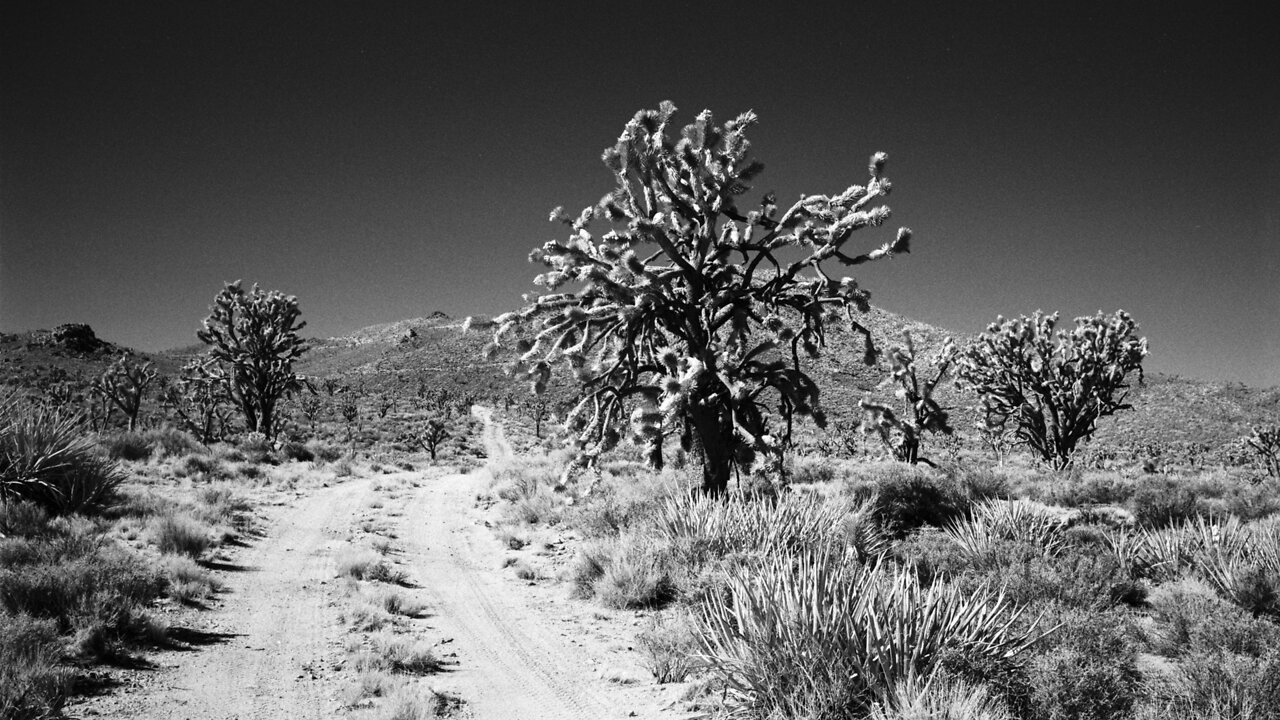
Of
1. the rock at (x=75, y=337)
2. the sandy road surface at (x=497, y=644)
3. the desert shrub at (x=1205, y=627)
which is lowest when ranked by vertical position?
the sandy road surface at (x=497, y=644)

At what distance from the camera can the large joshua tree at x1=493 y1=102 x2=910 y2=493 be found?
7.88m

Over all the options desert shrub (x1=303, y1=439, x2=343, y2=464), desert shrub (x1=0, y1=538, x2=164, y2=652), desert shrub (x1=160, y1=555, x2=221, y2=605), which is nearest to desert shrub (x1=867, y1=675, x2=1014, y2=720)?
desert shrub (x1=0, y1=538, x2=164, y2=652)

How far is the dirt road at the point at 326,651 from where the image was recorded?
15.1ft

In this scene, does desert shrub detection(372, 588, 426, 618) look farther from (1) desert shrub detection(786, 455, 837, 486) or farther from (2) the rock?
(2) the rock

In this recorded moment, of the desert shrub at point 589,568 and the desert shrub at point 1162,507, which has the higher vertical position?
the desert shrub at point 1162,507

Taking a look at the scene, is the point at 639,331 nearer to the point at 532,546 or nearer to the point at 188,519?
the point at 532,546

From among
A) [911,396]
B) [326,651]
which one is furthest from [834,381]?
[326,651]

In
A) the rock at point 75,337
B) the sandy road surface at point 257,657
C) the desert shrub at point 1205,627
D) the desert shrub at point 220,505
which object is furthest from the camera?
the rock at point 75,337

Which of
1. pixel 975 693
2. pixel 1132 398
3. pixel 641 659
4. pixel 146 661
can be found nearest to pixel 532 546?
pixel 641 659

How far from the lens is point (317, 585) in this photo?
299 inches

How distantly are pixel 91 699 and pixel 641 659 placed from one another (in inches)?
156

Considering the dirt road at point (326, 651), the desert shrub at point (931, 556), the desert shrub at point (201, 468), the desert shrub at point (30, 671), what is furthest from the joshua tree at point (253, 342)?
the desert shrub at point (931, 556)

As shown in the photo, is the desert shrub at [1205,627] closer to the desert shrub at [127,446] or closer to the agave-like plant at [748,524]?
the agave-like plant at [748,524]

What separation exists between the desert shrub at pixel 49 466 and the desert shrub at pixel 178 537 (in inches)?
52.2
